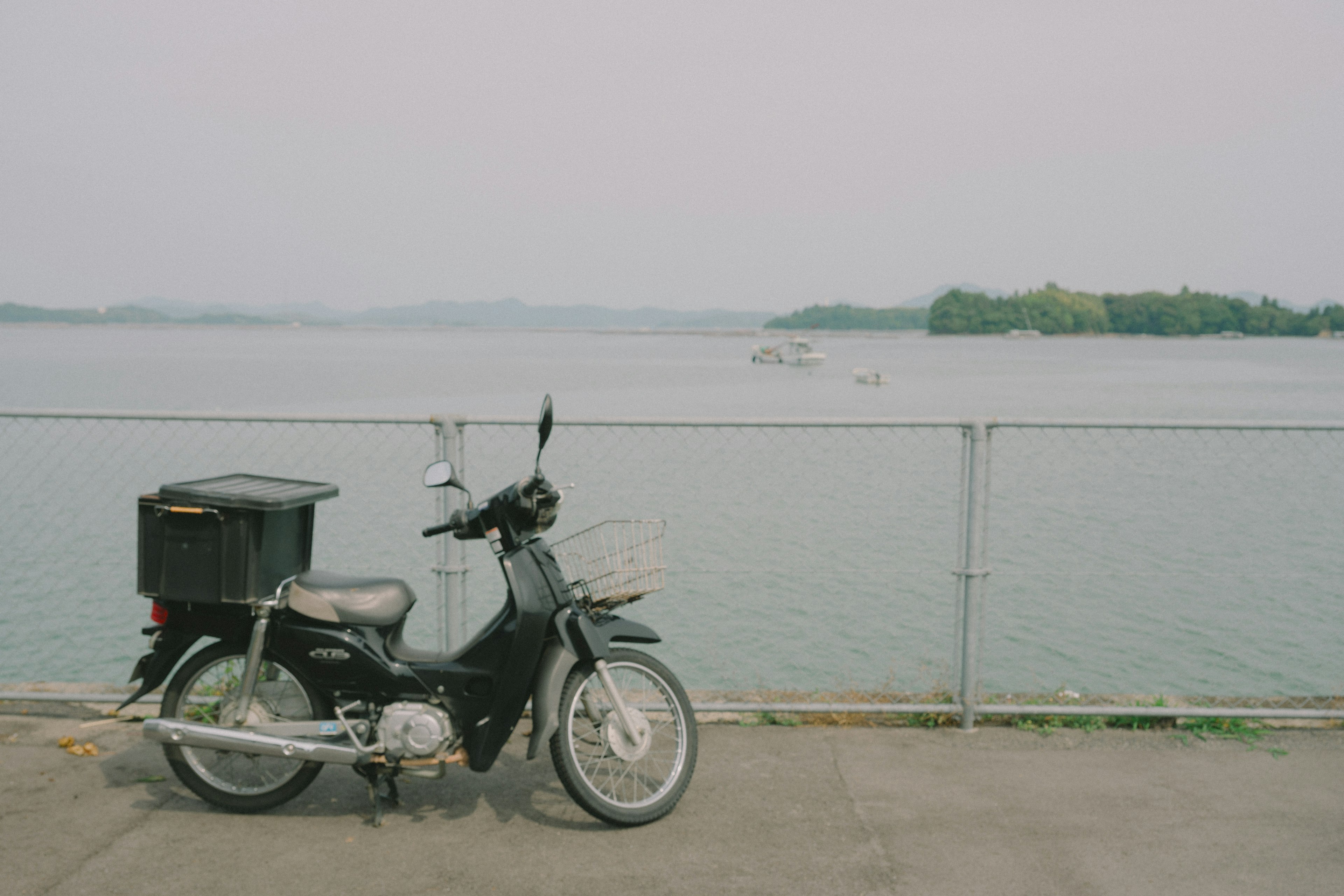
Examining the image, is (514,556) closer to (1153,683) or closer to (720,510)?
(1153,683)

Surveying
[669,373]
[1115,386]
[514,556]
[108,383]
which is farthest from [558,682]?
[669,373]

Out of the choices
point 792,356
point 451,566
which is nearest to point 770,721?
point 451,566

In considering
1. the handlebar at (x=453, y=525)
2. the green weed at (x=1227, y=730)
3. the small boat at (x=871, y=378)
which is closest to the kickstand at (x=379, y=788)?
the handlebar at (x=453, y=525)

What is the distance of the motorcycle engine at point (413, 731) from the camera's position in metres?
3.75

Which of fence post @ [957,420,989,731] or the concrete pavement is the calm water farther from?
the concrete pavement

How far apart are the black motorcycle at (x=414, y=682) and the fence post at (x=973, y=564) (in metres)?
1.71

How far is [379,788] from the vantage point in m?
4.02

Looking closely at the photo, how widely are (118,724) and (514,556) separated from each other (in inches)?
101

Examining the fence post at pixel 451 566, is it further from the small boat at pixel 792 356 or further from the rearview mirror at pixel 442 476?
the small boat at pixel 792 356

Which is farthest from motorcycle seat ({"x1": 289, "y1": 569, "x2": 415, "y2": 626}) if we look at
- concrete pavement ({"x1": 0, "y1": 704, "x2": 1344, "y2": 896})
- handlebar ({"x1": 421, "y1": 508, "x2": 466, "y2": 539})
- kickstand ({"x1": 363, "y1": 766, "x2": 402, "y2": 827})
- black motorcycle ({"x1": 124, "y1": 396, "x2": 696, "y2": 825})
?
concrete pavement ({"x1": 0, "y1": 704, "x2": 1344, "y2": 896})

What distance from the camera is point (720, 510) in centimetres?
1669

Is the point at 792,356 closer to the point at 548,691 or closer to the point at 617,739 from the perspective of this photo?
the point at 617,739

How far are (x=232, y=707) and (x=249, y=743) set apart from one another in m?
0.20

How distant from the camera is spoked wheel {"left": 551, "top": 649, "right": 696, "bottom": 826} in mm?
3738
